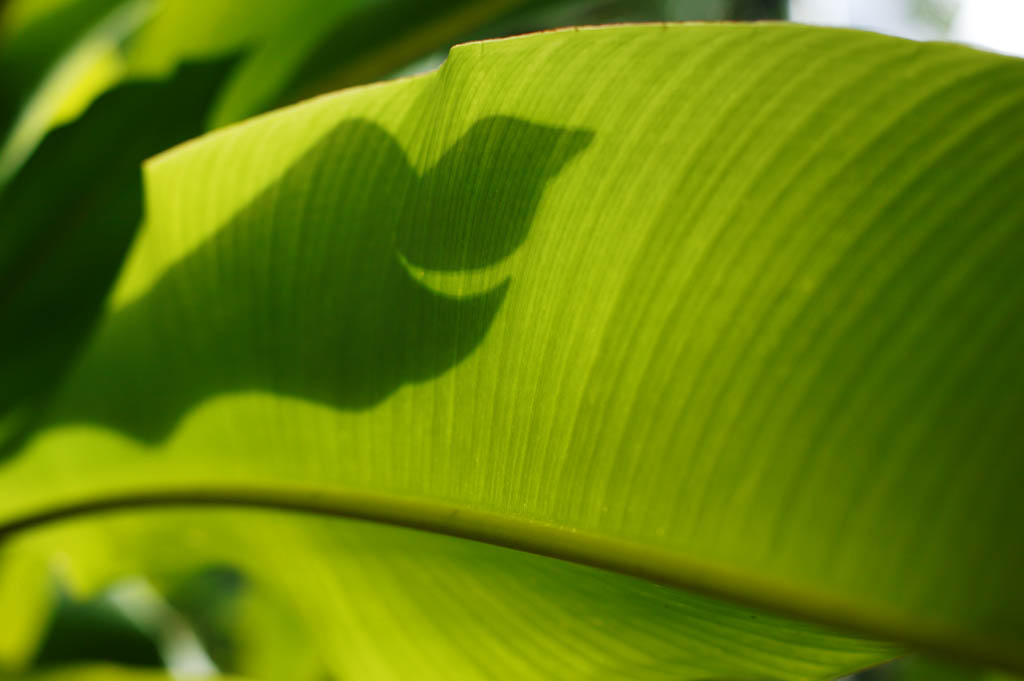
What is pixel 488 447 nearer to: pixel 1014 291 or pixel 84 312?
pixel 1014 291

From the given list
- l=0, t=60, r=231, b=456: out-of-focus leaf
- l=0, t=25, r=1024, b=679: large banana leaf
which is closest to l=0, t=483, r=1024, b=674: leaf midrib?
l=0, t=25, r=1024, b=679: large banana leaf

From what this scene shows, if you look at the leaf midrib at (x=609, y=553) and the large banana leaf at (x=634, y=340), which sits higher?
the large banana leaf at (x=634, y=340)

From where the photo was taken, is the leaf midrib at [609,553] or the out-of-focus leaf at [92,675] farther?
the out-of-focus leaf at [92,675]

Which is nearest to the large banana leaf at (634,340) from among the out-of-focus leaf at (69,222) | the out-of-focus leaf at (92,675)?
the out-of-focus leaf at (69,222)

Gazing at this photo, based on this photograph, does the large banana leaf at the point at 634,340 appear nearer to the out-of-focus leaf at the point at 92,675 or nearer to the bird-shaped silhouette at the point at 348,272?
the bird-shaped silhouette at the point at 348,272

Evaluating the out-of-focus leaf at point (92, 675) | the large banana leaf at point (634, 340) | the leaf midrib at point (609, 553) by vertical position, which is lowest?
the out-of-focus leaf at point (92, 675)

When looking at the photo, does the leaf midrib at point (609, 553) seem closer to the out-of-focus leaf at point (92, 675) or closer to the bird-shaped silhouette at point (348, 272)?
the bird-shaped silhouette at point (348, 272)
